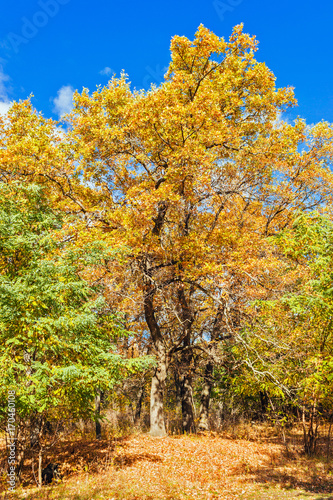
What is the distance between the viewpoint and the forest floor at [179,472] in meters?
8.30

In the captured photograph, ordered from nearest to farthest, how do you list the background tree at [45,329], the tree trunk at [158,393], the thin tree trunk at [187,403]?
the background tree at [45,329] < the tree trunk at [158,393] < the thin tree trunk at [187,403]

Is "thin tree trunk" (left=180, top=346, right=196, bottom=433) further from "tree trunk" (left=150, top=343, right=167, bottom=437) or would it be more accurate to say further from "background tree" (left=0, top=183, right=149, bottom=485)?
"background tree" (left=0, top=183, right=149, bottom=485)

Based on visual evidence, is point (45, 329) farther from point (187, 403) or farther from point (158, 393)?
point (187, 403)

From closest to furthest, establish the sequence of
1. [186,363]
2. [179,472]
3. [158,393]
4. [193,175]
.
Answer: [179,472], [193,175], [158,393], [186,363]

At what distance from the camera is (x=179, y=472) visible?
10.4 meters

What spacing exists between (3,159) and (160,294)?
785cm

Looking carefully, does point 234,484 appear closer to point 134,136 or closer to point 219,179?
point 219,179

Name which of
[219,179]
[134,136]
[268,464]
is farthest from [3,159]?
[268,464]

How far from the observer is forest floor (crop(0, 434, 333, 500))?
27.2ft

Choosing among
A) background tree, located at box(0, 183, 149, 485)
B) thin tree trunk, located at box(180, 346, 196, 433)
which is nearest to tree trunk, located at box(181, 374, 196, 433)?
thin tree trunk, located at box(180, 346, 196, 433)

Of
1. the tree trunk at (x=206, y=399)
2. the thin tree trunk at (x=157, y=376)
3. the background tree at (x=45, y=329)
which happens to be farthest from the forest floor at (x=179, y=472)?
the tree trunk at (x=206, y=399)

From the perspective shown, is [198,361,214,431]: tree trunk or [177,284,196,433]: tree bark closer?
[177,284,196,433]: tree bark

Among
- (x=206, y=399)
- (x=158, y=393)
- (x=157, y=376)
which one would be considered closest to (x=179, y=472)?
(x=158, y=393)

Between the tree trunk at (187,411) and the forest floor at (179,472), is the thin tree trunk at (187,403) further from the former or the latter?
the forest floor at (179,472)
